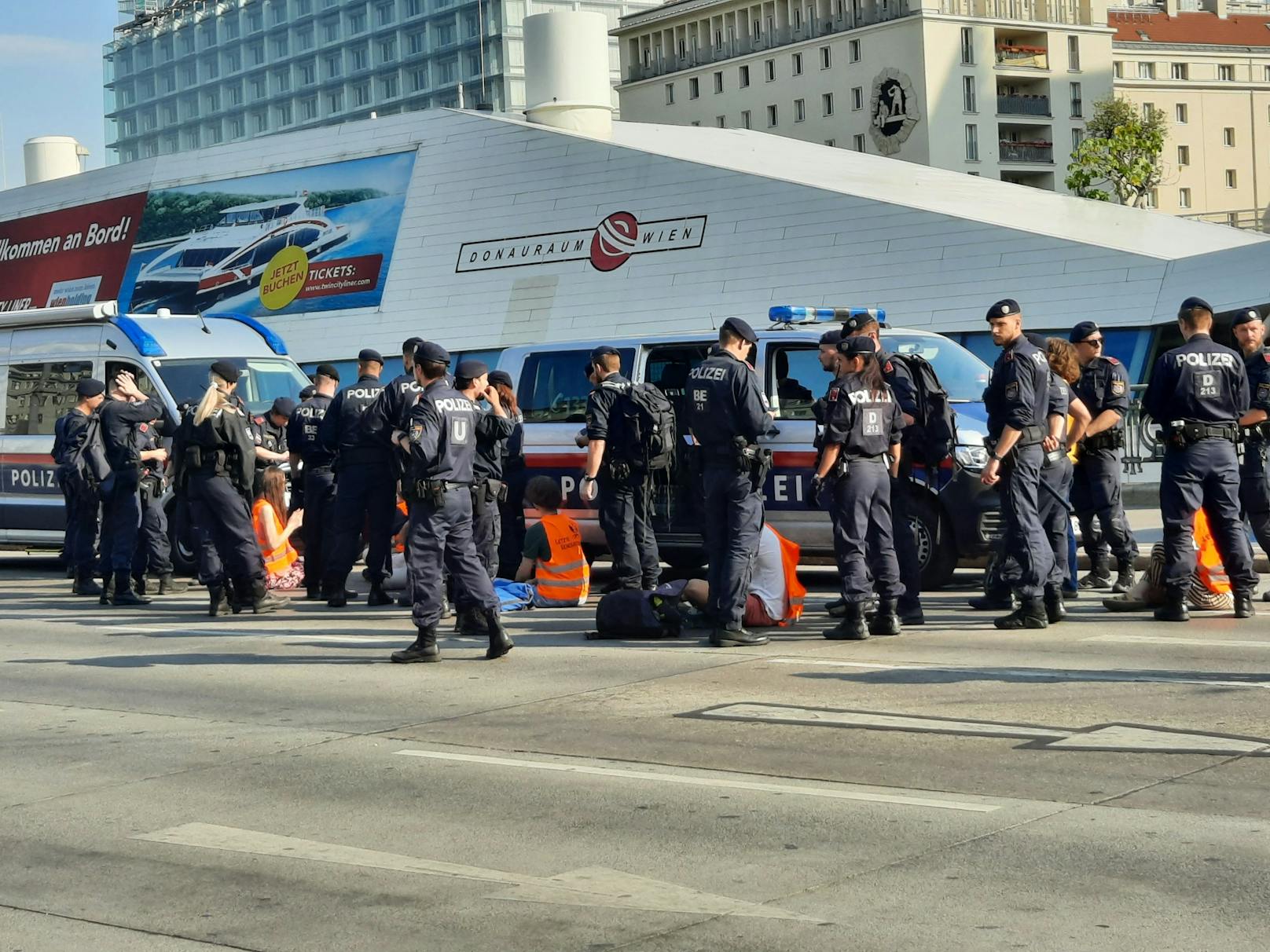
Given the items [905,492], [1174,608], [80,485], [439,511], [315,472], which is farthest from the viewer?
[80,485]

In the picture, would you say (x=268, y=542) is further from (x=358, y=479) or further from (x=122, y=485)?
(x=358, y=479)

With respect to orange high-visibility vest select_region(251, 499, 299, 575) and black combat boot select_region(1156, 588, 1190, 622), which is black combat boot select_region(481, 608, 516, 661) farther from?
orange high-visibility vest select_region(251, 499, 299, 575)

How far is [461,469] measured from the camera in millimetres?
10070

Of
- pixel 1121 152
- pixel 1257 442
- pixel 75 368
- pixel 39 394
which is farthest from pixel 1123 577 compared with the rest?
pixel 1121 152

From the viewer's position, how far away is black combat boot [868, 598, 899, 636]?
10.6 metres

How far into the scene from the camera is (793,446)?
13.2m

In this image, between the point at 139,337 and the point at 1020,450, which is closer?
the point at 1020,450

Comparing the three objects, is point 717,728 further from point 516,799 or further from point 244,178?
point 244,178

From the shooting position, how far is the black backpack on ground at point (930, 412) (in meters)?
11.0

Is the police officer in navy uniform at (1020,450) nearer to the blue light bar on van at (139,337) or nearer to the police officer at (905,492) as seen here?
the police officer at (905,492)

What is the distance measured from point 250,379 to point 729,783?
39.6 feet

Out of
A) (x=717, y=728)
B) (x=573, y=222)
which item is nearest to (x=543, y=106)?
(x=573, y=222)

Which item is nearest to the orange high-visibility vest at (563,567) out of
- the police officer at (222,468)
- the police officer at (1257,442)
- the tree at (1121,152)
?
the police officer at (222,468)

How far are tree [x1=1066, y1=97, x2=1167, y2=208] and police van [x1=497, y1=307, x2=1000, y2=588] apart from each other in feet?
201
